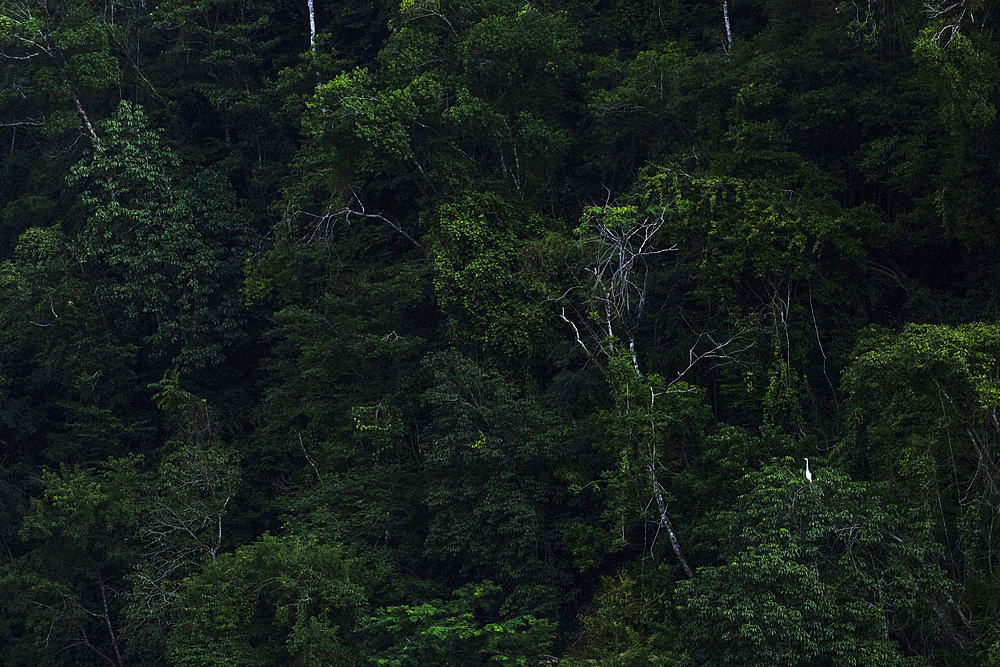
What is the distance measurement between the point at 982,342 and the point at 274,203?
15817mm

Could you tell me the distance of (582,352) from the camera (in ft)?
58.4

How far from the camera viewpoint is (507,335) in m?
18.6

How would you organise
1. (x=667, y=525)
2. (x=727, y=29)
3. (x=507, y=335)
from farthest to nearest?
(x=727, y=29)
(x=507, y=335)
(x=667, y=525)

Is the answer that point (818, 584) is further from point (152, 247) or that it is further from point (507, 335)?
point (152, 247)

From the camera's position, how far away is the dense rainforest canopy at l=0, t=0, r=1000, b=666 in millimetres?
12500

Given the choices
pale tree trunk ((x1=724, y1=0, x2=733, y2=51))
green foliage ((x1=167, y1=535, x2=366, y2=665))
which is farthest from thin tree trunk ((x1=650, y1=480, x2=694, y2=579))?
pale tree trunk ((x1=724, y1=0, x2=733, y2=51))

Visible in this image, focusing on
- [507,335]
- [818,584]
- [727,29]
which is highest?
[727,29]

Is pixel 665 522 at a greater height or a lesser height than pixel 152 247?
lesser

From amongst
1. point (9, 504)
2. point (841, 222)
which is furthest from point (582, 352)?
point (9, 504)

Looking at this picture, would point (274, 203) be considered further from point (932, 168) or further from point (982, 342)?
point (982, 342)

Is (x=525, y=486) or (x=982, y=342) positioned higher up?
(x=982, y=342)

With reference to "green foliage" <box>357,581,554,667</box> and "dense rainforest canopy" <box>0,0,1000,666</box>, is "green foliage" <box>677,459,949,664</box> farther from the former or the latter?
"green foliage" <box>357,581,554,667</box>

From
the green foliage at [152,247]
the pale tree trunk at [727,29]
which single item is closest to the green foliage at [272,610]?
the green foliage at [152,247]

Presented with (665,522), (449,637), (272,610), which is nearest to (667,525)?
(665,522)
